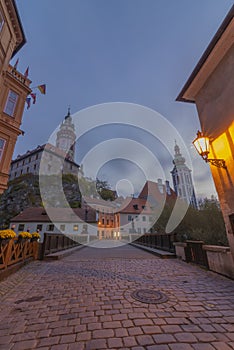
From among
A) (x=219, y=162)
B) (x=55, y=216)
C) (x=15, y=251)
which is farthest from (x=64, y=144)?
(x=219, y=162)

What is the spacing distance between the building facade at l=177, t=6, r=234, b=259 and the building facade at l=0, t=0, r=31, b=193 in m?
10.2

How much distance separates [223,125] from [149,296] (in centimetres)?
503

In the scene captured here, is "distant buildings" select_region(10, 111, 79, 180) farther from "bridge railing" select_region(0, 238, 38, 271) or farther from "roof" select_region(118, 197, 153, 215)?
"bridge railing" select_region(0, 238, 38, 271)

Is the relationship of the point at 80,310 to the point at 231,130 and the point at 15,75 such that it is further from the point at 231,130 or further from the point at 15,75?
the point at 15,75

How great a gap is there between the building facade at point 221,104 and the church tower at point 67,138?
6869 centimetres

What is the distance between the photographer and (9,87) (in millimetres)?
12047

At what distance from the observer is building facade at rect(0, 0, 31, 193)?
8.98m

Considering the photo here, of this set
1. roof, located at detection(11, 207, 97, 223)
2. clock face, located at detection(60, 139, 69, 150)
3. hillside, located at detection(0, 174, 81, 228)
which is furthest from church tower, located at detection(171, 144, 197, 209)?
clock face, located at detection(60, 139, 69, 150)

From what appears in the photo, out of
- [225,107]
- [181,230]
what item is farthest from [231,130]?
[181,230]

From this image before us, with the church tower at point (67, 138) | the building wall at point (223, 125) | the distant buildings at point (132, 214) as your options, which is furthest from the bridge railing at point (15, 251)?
the church tower at point (67, 138)

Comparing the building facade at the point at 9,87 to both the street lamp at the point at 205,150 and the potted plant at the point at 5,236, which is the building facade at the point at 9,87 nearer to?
the potted plant at the point at 5,236

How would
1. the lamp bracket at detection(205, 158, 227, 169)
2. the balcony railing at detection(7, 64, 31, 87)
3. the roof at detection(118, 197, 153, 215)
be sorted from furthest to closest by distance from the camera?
the roof at detection(118, 197, 153, 215), the balcony railing at detection(7, 64, 31, 87), the lamp bracket at detection(205, 158, 227, 169)

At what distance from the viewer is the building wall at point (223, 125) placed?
4.61 metres

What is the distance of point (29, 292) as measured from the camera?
13.6ft
